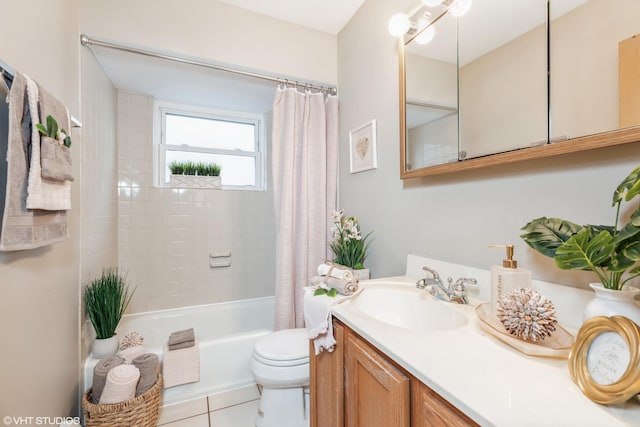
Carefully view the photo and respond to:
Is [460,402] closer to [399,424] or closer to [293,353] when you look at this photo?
[399,424]

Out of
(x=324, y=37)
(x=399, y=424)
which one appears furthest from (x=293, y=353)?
(x=324, y=37)

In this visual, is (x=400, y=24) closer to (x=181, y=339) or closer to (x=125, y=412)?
(x=181, y=339)

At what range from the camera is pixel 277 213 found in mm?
1866

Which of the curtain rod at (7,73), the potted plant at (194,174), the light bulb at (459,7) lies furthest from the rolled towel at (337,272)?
the potted plant at (194,174)

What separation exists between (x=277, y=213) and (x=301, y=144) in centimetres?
53

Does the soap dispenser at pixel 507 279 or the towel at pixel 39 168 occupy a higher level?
the towel at pixel 39 168

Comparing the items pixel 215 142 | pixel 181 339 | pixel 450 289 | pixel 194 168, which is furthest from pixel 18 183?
pixel 215 142

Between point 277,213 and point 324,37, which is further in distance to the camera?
point 324,37

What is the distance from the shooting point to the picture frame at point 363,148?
1.67 m

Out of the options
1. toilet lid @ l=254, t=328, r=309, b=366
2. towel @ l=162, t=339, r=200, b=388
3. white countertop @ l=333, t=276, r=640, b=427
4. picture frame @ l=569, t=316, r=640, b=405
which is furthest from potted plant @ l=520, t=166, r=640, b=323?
towel @ l=162, t=339, r=200, b=388

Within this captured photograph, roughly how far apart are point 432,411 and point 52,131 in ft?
5.00

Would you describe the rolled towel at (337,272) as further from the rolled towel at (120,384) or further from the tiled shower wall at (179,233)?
the tiled shower wall at (179,233)

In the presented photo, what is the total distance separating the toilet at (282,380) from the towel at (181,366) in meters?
0.49

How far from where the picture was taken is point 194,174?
2496mm
